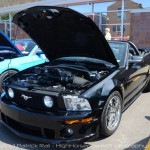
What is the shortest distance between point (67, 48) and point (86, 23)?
107cm

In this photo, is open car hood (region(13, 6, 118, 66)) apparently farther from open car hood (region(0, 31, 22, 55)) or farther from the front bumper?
the front bumper

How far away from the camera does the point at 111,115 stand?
4.06 m

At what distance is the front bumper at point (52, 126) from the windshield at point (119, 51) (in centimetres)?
146

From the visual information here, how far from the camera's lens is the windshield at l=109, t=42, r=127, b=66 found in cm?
478

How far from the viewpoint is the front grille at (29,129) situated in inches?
140

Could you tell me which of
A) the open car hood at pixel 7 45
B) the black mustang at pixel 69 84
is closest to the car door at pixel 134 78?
the black mustang at pixel 69 84

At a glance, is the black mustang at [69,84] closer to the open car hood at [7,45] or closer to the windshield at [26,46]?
the open car hood at [7,45]

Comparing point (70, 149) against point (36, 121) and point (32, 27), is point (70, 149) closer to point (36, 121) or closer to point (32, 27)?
point (36, 121)

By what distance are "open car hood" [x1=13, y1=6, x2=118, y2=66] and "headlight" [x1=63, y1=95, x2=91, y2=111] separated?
111 centimetres

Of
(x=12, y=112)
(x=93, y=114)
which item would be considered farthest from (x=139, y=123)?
(x=12, y=112)

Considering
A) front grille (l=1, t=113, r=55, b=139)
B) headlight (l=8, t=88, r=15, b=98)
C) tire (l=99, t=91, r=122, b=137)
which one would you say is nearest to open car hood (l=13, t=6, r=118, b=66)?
tire (l=99, t=91, r=122, b=137)

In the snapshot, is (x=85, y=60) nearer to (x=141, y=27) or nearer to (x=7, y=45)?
(x=7, y=45)

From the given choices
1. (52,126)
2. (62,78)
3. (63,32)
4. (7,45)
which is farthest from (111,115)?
(7,45)

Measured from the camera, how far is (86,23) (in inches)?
167
